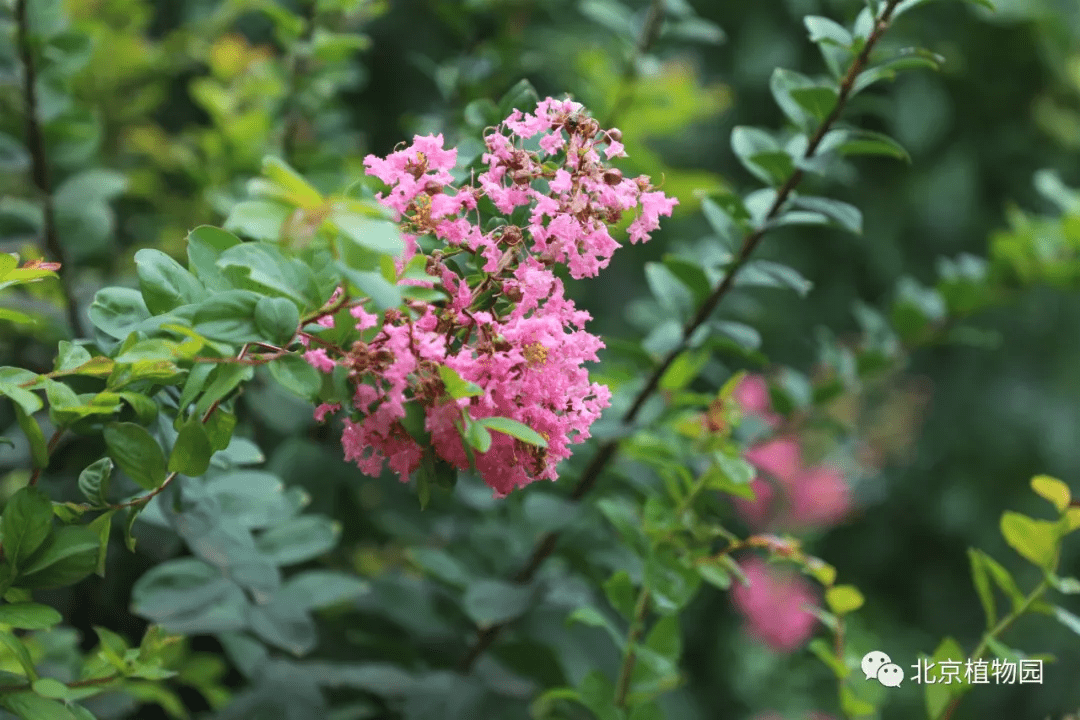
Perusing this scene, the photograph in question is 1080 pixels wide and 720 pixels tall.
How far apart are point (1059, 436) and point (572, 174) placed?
1.26 meters

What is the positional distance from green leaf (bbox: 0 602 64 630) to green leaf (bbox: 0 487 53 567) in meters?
0.02

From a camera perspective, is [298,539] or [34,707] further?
[298,539]

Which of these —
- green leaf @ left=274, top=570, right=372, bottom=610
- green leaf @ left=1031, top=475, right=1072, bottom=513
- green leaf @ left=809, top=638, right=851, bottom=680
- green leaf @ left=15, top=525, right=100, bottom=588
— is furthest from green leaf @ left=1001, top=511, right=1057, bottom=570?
green leaf @ left=15, top=525, right=100, bottom=588

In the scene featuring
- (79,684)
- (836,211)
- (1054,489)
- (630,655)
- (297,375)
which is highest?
(836,211)

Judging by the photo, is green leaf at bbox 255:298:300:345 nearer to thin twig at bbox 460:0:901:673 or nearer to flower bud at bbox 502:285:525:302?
flower bud at bbox 502:285:525:302

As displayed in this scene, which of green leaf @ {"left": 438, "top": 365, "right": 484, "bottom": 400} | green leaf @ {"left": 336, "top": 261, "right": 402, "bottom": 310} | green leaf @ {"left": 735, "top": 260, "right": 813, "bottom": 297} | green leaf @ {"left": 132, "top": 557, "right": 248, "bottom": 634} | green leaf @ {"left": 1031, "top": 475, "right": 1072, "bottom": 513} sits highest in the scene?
green leaf @ {"left": 735, "top": 260, "right": 813, "bottom": 297}

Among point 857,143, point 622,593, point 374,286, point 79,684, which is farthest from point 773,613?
point 374,286

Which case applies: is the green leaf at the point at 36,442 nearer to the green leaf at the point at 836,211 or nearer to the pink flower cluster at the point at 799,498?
the green leaf at the point at 836,211

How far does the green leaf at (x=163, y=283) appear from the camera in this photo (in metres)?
0.45

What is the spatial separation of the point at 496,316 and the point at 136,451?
186 mm

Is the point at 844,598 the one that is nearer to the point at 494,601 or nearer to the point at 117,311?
the point at 494,601

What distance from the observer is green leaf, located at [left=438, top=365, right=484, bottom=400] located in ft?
1.32

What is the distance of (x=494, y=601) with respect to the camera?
721 mm

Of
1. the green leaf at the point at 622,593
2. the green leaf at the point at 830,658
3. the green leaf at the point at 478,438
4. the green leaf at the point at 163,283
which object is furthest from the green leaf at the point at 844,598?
the green leaf at the point at 163,283
